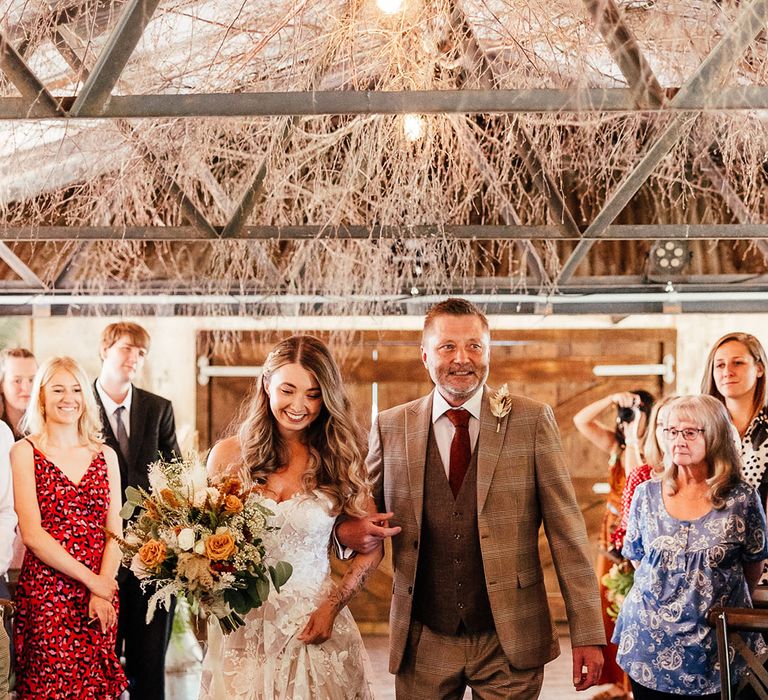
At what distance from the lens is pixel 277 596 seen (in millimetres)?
3270

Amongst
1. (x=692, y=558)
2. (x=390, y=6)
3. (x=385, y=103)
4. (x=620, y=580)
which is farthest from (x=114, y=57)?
(x=620, y=580)

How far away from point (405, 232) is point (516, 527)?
207 centimetres

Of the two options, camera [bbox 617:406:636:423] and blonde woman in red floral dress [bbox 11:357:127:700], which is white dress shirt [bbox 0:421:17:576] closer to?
blonde woman in red floral dress [bbox 11:357:127:700]

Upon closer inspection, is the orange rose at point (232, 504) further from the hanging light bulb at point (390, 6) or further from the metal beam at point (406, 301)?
the metal beam at point (406, 301)

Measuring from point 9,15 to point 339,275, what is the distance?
3.29 meters

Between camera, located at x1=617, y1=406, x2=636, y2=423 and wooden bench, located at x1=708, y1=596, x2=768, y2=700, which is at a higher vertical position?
camera, located at x1=617, y1=406, x2=636, y2=423

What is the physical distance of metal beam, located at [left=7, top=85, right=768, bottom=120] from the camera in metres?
2.78

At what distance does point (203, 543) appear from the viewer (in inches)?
113

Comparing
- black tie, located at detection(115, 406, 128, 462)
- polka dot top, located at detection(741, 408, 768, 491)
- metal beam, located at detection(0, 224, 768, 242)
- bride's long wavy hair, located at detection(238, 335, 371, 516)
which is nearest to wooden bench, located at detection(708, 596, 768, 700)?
polka dot top, located at detection(741, 408, 768, 491)

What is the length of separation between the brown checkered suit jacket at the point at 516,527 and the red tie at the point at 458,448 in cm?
6

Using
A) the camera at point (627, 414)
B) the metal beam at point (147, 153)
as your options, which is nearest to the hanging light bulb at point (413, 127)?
the metal beam at point (147, 153)

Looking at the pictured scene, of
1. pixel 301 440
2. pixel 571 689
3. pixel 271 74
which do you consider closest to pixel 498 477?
pixel 301 440

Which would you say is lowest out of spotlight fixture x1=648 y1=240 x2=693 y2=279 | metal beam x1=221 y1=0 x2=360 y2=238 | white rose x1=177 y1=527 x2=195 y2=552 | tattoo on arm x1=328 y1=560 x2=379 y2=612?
tattoo on arm x1=328 y1=560 x2=379 y2=612

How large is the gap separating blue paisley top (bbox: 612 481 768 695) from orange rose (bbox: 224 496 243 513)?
1.59 meters
